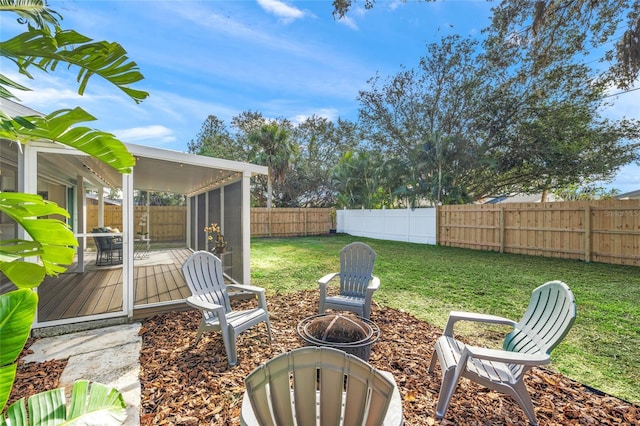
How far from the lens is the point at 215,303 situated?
141 inches

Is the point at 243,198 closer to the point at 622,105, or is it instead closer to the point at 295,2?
the point at 295,2

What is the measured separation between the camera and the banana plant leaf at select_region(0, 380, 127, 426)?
1.14 meters

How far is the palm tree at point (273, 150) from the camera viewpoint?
55.1ft

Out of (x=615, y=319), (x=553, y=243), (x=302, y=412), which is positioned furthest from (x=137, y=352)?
(x=553, y=243)

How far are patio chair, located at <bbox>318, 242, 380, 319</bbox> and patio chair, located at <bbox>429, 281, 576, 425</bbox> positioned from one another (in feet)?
4.70

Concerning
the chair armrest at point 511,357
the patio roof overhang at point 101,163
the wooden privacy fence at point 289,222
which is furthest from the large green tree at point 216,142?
the chair armrest at point 511,357

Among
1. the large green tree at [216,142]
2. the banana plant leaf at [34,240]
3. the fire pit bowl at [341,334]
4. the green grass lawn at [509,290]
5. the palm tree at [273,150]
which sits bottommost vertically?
the green grass lawn at [509,290]

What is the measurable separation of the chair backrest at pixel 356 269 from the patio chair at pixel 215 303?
1241 mm

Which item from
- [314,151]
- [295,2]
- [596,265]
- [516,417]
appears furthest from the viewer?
[314,151]

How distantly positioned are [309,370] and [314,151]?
22.8m

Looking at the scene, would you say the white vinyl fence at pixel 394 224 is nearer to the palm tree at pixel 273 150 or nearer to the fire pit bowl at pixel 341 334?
the palm tree at pixel 273 150

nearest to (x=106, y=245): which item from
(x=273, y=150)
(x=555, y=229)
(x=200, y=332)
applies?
(x=200, y=332)

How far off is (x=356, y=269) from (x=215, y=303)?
190 centimetres

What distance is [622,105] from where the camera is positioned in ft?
39.6
